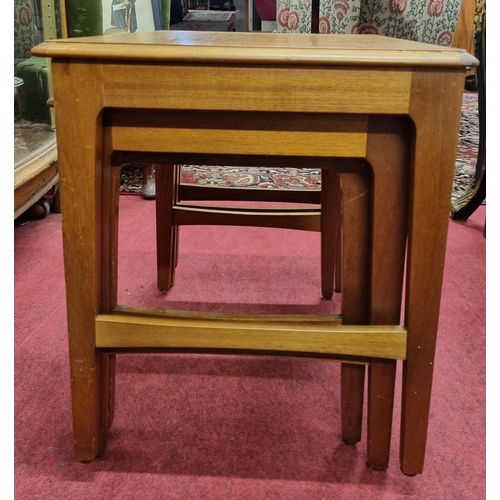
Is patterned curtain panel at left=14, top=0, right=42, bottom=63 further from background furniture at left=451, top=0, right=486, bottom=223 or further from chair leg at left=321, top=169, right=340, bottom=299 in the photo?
background furniture at left=451, top=0, right=486, bottom=223

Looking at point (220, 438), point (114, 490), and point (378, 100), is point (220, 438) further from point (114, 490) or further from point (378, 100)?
point (378, 100)

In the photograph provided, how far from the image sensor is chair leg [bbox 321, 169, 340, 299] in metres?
1.19

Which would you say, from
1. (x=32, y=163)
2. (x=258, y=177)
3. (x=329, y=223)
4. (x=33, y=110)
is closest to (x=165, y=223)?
(x=329, y=223)

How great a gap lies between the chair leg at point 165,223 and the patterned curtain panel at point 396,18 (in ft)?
2.95

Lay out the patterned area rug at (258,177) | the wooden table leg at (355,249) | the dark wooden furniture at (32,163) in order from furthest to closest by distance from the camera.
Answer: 1. the patterned area rug at (258,177)
2. the dark wooden furniture at (32,163)
3. the wooden table leg at (355,249)

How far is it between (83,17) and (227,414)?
4.30ft

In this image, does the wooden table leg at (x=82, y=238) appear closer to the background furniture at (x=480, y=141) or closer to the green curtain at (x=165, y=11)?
the background furniture at (x=480, y=141)

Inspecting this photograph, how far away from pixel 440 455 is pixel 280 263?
769mm

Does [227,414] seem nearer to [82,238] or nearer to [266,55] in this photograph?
[82,238]

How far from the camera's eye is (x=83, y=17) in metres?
1.69

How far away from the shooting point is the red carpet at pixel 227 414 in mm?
807

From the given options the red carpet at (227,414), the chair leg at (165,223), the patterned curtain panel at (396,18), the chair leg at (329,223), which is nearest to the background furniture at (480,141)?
the patterned curtain panel at (396,18)

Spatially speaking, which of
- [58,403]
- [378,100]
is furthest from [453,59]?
[58,403]

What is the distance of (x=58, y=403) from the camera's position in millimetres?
967
